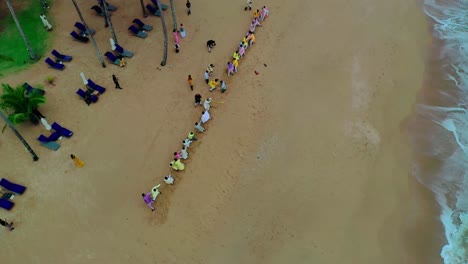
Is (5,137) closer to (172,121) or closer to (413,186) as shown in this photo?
(172,121)

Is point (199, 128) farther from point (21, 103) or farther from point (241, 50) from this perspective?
point (21, 103)

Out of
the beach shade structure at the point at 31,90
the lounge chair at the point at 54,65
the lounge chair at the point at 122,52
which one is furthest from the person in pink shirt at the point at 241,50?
the beach shade structure at the point at 31,90

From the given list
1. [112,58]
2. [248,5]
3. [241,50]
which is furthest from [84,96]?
[248,5]

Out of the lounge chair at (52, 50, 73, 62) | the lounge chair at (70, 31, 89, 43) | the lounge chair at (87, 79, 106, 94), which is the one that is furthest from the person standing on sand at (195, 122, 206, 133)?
the lounge chair at (70, 31, 89, 43)

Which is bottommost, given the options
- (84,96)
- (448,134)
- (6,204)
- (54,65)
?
(448,134)

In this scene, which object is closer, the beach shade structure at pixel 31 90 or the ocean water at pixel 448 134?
the ocean water at pixel 448 134

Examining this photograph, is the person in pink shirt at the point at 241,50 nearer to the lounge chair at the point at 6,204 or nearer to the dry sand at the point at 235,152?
the dry sand at the point at 235,152
